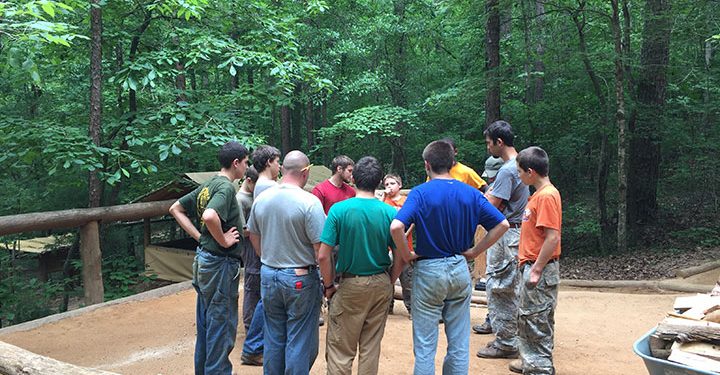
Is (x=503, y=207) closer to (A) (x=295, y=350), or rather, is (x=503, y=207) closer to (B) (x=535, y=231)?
(B) (x=535, y=231)

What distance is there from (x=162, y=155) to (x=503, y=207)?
13.9 feet

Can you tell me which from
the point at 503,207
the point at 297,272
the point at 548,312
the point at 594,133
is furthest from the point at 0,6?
the point at 594,133

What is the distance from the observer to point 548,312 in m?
3.75

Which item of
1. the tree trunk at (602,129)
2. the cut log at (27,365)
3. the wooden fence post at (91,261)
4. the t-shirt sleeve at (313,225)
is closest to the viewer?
the cut log at (27,365)

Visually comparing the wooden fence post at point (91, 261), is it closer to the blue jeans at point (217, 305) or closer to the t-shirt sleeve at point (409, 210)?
the blue jeans at point (217, 305)

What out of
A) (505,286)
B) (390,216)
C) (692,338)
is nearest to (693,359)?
(692,338)

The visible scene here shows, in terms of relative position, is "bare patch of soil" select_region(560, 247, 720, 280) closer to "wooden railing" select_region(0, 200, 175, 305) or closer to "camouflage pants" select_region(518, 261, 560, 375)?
"camouflage pants" select_region(518, 261, 560, 375)

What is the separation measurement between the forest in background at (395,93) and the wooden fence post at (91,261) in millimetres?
800

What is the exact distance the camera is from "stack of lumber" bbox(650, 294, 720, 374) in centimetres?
236

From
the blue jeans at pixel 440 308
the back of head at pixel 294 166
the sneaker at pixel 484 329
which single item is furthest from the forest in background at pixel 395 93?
the sneaker at pixel 484 329

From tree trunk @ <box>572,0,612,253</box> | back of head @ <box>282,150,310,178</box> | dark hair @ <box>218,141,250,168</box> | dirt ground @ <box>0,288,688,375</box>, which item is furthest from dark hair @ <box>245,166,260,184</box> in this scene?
tree trunk @ <box>572,0,612,253</box>

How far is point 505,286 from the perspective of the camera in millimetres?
4375

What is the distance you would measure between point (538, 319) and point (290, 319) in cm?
173

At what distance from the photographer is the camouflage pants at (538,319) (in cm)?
373
